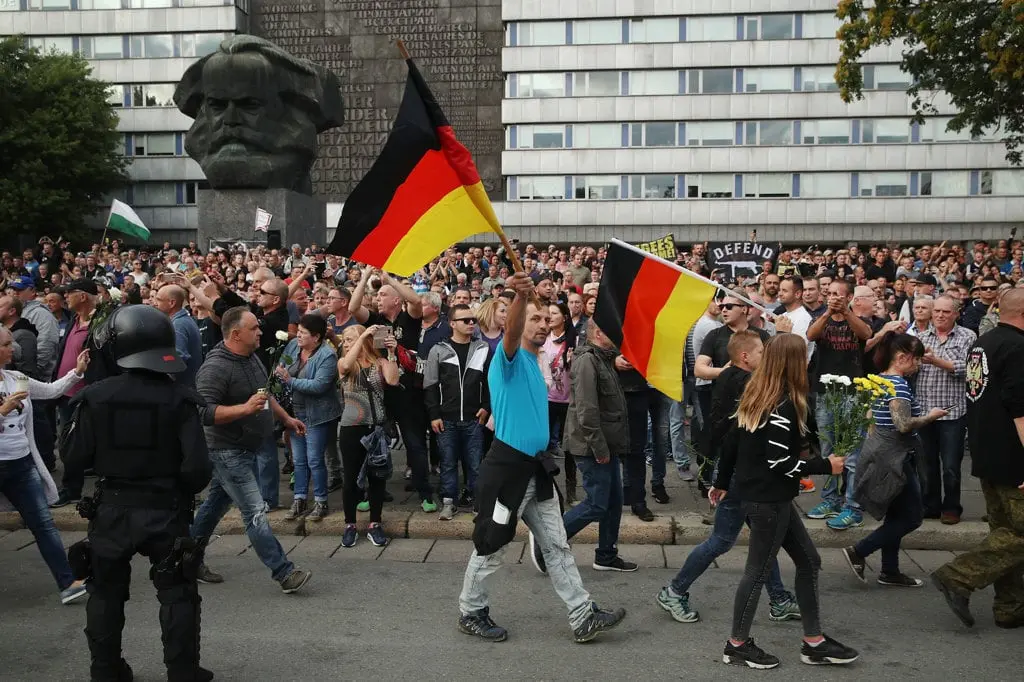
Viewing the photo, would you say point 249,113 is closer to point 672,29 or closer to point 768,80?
point 672,29

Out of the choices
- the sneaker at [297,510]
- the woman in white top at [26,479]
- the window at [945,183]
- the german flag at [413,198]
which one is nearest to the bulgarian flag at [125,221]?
the sneaker at [297,510]

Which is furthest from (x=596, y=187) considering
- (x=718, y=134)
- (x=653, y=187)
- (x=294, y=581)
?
(x=294, y=581)

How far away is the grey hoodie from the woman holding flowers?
13.8ft

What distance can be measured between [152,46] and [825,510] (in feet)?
168

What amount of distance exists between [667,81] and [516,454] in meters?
44.0

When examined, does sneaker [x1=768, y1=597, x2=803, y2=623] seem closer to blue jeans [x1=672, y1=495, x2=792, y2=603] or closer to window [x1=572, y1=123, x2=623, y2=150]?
blue jeans [x1=672, y1=495, x2=792, y2=603]

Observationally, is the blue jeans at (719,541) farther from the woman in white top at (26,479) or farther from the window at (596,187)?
the window at (596,187)

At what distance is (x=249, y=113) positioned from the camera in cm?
2695

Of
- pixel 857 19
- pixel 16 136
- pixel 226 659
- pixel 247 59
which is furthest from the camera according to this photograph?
pixel 16 136

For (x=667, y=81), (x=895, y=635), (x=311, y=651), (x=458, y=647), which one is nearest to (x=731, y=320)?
(x=895, y=635)

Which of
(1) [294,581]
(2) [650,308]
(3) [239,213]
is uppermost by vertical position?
(3) [239,213]

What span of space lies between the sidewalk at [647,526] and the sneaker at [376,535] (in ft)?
0.82

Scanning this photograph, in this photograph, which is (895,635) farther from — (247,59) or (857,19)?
(247,59)

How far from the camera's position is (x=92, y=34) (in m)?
50.4
